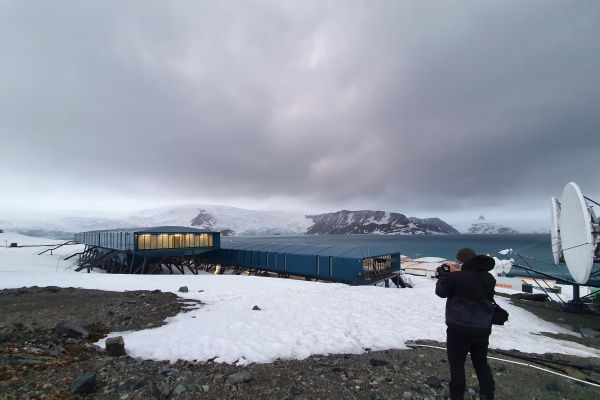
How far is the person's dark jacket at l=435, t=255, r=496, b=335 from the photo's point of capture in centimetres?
503

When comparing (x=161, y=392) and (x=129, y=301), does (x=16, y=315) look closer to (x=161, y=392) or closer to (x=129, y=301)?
(x=129, y=301)

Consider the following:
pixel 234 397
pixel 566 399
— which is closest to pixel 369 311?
pixel 566 399

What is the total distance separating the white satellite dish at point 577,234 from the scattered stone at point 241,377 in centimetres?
1870

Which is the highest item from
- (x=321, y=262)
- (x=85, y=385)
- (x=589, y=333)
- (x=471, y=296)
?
(x=471, y=296)

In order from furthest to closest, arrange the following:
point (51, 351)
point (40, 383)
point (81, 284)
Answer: point (81, 284) < point (51, 351) < point (40, 383)

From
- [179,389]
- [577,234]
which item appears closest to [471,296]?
[179,389]

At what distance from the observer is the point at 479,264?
5281 millimetres

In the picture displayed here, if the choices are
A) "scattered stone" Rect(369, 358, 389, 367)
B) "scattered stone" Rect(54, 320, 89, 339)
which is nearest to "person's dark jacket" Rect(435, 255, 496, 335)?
"scattered stone" Rect(369, 358, 389, 367)

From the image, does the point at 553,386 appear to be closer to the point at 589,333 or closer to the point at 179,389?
the point at 179,389

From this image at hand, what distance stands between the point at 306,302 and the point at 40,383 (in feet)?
35.9

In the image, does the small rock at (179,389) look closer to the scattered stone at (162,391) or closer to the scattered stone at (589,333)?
the scattered stone at (162,391)

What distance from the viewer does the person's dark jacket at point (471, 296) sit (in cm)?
503

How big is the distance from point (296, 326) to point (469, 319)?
695 centimetres

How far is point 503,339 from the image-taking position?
33.3ft
